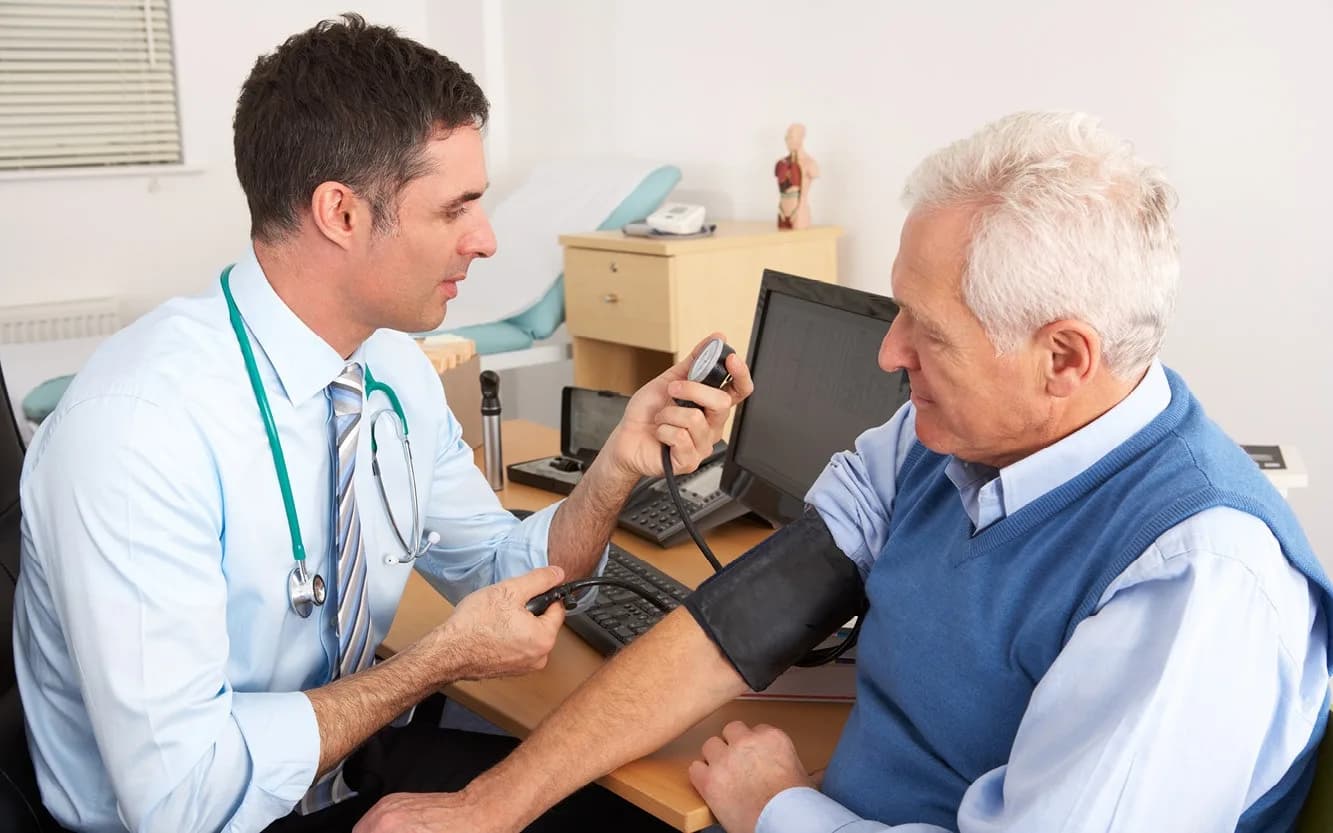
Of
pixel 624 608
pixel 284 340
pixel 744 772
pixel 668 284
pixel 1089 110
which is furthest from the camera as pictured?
pixel 668 284

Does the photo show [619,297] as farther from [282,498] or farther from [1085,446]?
Result: [1085,446]

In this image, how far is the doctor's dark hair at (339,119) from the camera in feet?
4.68

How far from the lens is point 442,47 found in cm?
491

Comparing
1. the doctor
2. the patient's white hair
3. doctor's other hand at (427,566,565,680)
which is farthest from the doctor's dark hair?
the patient's white hair

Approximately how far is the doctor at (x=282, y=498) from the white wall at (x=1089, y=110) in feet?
5.97

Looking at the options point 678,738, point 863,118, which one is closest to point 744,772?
point 678,738

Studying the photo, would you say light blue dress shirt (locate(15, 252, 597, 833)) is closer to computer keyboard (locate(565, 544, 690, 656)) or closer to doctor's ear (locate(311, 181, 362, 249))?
doctor's ear (locate(311, 181, 362, 249))

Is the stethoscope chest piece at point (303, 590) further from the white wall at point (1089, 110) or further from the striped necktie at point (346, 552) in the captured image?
the white wall at point (1089, 110)

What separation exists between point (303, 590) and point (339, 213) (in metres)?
0.42

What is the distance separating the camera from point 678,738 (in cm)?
134

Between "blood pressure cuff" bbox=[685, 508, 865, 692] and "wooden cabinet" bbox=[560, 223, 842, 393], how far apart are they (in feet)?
6.85

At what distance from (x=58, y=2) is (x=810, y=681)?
390 centimetres

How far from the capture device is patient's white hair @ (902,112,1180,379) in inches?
39.3

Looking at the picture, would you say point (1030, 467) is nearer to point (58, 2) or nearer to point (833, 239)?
point (833, 239)
